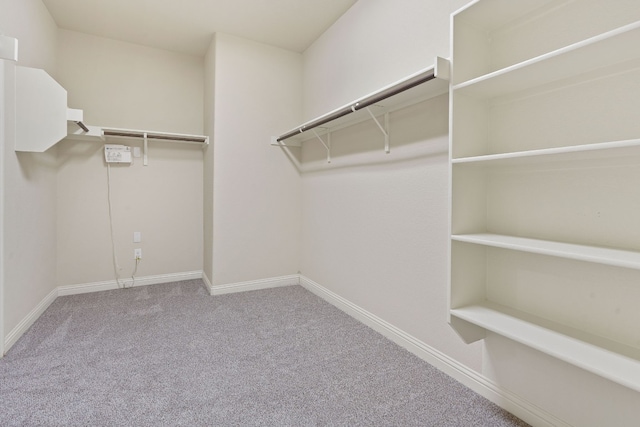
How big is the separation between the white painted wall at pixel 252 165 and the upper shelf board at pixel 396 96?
0.70 meters

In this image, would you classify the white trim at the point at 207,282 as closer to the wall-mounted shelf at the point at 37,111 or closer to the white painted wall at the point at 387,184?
the white painted wall at the point at 387,184

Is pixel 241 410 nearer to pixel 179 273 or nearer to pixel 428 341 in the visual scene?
pixel 428 341

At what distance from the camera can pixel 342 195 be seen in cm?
268

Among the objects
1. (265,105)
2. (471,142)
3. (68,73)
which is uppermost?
(68,73)

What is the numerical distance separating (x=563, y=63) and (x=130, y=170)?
11.6ft

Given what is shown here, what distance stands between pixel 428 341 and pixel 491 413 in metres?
0.47

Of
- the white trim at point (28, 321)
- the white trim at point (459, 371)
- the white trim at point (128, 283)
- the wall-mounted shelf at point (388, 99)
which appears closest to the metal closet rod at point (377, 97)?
the wall-mounted shelf at point (388, 99)

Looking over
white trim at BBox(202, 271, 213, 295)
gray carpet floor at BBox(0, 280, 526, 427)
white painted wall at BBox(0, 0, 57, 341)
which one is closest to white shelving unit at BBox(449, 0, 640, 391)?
gray carpet floor at BBox(0, 280, 526, 427)

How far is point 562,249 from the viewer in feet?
3.49

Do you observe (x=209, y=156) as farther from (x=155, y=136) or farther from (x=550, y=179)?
(x=550, y=179)

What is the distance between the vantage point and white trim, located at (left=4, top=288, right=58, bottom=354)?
197 cm

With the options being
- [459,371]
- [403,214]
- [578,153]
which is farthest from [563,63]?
[459,371]

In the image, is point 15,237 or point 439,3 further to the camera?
point 15,237

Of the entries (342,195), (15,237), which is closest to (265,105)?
(342,195)
